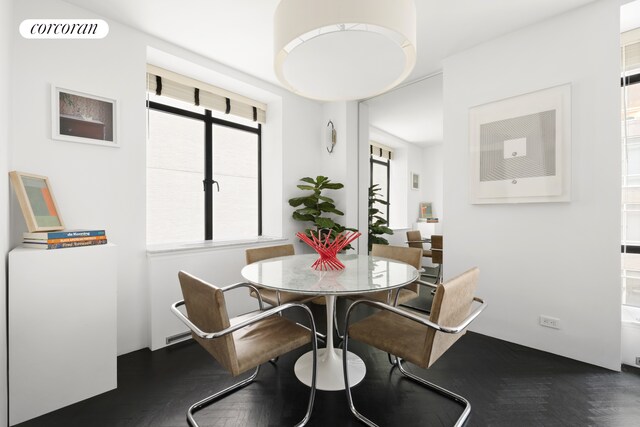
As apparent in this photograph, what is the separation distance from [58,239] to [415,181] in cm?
324

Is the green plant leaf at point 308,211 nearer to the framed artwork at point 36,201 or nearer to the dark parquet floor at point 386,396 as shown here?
the dark parquet floor at point 386,396

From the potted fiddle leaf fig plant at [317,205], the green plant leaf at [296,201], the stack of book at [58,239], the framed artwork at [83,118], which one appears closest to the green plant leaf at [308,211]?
the potted fiddle leaf fig plant at [317,205]

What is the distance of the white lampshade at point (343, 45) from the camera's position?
1.27 metres

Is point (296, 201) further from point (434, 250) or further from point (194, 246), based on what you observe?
point (434, 250)

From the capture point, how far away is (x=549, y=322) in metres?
2.43

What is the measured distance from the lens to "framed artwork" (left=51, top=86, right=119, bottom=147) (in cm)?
213

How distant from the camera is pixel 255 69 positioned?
325cm

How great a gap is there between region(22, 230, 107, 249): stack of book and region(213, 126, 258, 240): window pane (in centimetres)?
156

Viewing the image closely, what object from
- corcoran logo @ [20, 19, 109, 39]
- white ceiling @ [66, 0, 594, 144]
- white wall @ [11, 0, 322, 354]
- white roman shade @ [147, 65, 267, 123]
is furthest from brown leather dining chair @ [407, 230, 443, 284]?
corcoran logo @ [20, 19, 109, 39]

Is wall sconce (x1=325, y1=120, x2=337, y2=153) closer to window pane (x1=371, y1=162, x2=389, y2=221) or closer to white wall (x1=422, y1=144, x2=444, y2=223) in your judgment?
window pane (x1=371, y1=162, x2=389, y2=221)

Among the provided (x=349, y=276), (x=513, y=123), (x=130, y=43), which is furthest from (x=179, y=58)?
(x=513, y=123)

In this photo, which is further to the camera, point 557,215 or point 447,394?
point 557,215

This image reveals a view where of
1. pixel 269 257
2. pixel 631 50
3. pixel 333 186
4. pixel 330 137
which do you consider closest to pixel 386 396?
pixel 269 257

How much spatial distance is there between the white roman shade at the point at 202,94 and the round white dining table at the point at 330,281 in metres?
2.13
